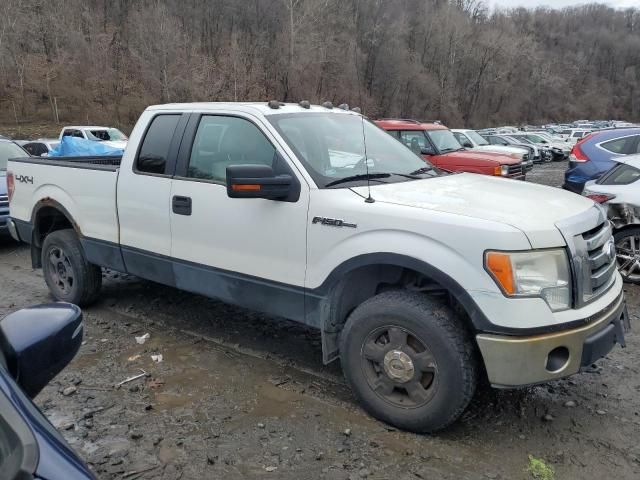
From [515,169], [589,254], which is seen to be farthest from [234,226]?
[515,169]

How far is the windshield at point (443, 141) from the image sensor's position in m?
12.2

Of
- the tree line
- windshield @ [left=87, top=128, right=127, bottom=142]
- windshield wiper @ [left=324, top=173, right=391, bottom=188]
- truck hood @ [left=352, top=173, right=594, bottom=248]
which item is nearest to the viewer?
truck hood @ [left=352, top=173, right=594, bottom=248]

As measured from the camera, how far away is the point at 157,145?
4.57 m

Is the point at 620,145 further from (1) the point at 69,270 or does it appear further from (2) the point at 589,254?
(1) the point at 69,270

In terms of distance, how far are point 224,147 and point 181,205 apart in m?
0.56

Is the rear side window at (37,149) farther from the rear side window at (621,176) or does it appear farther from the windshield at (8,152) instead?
the rear side window at (621,176)

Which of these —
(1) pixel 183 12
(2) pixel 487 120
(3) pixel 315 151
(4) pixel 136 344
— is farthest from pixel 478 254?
(2) pixel 487 120

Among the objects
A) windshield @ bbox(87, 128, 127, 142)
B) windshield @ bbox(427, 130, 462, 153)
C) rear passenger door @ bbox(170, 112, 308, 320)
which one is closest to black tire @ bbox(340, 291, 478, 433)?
rear passenger door @ bbox(170, 112, 308, 320)

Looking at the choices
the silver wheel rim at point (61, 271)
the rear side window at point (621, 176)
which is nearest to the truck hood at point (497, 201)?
the rear side window at point (621, 176)

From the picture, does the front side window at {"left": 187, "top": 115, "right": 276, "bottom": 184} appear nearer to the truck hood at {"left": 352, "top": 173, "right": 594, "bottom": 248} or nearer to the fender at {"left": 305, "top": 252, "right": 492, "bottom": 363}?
the truck hood at {"left": 352, "top": 173, "right": 594, "bottom": 248}

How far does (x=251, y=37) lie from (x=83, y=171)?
186 ft

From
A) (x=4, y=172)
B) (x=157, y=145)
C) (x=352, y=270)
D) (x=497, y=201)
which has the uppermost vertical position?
(x=157, y=145)

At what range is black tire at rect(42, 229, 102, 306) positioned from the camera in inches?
210

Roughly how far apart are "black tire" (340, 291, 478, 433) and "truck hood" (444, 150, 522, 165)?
337 inches
